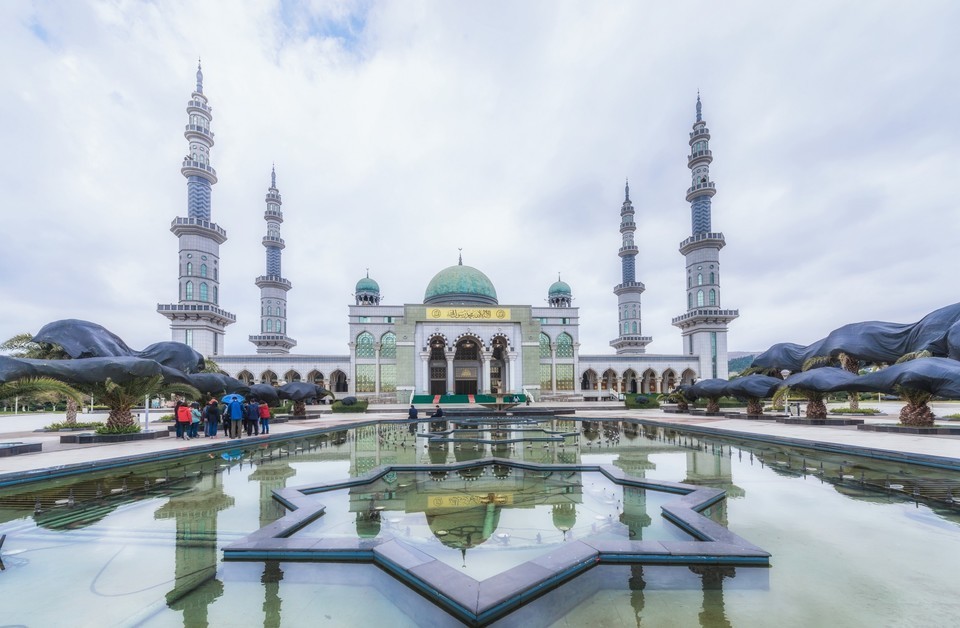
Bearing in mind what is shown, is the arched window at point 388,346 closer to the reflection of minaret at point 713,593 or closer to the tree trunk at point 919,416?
the tree trunk at point 919,416

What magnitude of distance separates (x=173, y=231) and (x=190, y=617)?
47575mm

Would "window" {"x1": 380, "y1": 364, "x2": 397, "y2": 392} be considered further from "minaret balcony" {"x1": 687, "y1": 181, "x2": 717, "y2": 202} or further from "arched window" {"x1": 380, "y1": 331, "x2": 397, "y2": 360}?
"minaret balcony" {"x1": 687, "y1": 181, "x2": 717, "y2": 202}

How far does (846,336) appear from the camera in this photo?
22.2 metres

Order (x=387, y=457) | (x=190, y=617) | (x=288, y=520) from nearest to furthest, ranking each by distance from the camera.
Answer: (x=190, y=617) < (x=288, y=520) < (x=387, y=457)

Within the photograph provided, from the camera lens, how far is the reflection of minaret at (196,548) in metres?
3.55

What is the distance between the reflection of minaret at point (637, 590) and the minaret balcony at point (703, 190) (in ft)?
168

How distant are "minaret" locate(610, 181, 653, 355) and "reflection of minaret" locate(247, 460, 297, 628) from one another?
53424 mm

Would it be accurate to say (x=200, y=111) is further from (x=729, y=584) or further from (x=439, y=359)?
(x=729, y=584)

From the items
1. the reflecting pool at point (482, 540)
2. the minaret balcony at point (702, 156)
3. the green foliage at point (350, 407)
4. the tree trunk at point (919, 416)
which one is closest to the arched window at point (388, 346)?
the green foliage at point (350, 407)

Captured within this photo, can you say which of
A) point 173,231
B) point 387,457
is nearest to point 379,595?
point 387,457

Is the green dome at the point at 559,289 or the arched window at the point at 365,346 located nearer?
the arched window at the point at 365,346

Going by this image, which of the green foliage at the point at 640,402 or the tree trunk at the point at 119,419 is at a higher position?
the tree trunk at the point at 119,419

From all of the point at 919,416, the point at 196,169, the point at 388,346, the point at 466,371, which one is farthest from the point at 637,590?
the point at 196,169

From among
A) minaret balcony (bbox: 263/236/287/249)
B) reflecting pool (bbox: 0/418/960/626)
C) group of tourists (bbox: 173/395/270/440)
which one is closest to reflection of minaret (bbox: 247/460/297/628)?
reflecting pool (bbox: 0/418/960/626)
